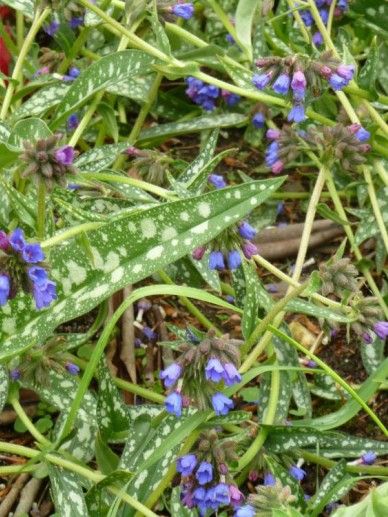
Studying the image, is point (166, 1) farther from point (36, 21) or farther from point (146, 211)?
point (146, 211)

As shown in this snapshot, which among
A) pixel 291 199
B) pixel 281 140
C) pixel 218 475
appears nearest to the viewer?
pixel 218 475

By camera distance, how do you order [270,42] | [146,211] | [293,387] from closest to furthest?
[146,211]
[293,387]
[270,42]

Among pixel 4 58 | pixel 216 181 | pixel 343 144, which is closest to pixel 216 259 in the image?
pixel 216 181

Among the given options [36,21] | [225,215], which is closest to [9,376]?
[225,215]

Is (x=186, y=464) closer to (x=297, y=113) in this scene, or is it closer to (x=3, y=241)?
(x=3, y=241)

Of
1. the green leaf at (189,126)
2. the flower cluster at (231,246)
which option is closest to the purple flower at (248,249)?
the flower cluster at (231,246)

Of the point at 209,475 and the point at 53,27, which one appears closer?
the point at 209,475

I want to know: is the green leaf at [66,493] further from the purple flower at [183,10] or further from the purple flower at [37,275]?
the purple flower at [183,10]
